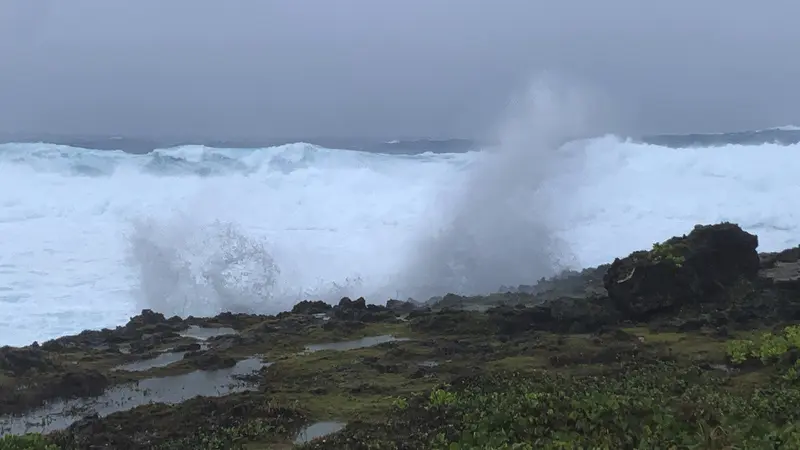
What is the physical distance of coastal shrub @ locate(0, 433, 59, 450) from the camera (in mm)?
7566

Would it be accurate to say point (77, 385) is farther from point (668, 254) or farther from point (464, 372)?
point (668, 254)

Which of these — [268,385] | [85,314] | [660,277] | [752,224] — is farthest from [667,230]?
[268,385]

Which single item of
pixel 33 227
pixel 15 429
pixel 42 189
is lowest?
pixel 15 429

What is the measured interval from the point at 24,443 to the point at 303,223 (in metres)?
27.7

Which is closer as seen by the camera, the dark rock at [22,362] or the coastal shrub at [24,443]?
the coastal shrub at [24,443]

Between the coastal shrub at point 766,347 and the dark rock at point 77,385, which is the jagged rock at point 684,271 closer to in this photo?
the coastal shrub at point 766,347

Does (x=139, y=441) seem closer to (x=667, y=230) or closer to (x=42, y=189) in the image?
(x=667, y=230)

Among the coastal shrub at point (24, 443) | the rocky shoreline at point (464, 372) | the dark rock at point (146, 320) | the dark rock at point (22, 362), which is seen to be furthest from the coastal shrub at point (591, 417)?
the dark rock at point (146, 320)

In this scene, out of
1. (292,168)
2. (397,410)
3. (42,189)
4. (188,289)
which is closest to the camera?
(397,410)

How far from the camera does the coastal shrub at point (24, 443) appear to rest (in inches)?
298

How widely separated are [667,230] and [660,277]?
19854 mm

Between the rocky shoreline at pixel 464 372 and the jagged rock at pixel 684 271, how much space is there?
27mm

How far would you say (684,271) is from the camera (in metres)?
14.6

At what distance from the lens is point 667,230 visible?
33312 mm
